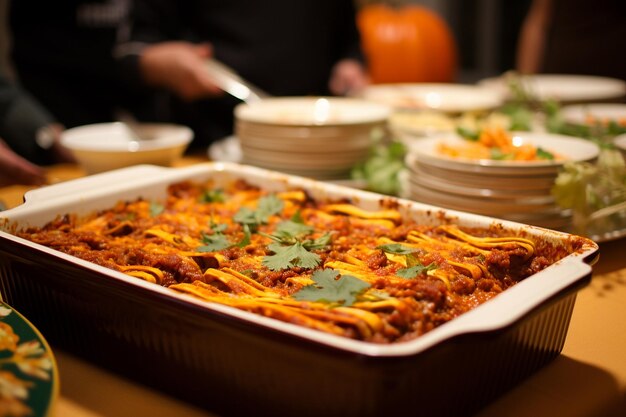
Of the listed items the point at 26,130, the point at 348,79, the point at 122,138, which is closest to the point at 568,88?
the point at 348,79

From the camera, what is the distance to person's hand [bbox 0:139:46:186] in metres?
1.59

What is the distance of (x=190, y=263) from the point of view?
1095 mm

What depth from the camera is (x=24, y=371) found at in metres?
0.78

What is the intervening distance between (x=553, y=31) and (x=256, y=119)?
2.41m

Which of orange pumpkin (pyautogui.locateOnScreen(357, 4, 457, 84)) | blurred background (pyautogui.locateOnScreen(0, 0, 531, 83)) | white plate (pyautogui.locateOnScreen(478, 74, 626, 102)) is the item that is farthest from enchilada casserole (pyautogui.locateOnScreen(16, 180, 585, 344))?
blurred background (pyautogui.locateOnScreen(0, 0, 531, 83))

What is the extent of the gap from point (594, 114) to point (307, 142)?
3.10 feet

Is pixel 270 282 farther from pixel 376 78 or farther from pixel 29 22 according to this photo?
pixel 376 78

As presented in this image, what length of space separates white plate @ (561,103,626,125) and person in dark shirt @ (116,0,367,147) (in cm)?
109

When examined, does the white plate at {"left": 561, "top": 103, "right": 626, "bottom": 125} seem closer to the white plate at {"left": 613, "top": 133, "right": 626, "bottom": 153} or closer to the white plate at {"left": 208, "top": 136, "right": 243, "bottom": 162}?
the white plate at {"left": 613, "top": 133, "right": 626, "bottom": 153}

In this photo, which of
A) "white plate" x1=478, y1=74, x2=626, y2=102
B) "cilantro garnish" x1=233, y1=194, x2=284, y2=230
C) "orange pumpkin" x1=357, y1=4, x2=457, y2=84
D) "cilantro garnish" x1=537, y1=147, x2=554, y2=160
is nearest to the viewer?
"cilantro garnish" x1=233, y1=194, x2=284, y2=230

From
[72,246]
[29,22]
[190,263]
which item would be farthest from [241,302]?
[29,22]

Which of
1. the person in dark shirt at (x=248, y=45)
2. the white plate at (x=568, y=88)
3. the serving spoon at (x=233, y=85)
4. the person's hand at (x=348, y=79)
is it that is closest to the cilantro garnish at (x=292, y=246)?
the serving spoon at (x=233, y=85)

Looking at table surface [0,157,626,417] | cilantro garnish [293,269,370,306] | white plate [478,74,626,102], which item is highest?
white plate [478,74,626,102]

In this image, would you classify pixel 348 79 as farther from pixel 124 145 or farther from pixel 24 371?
pixel 24 371
